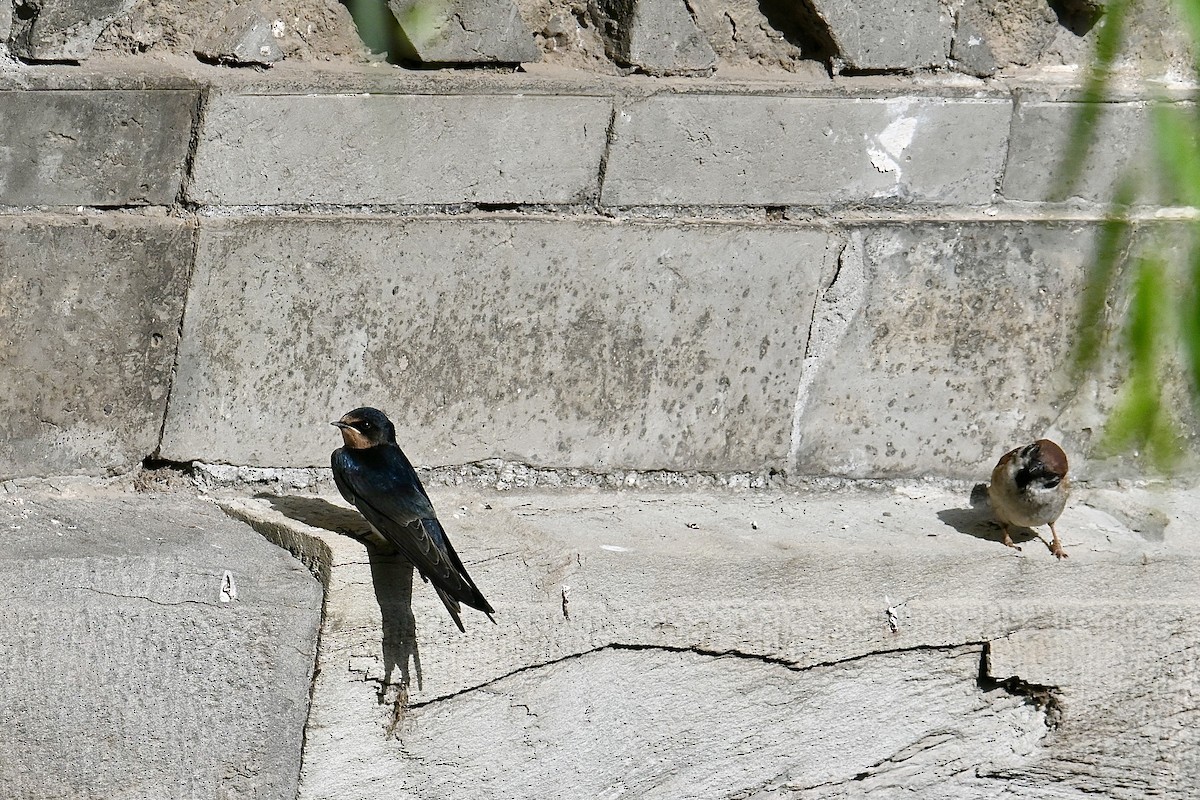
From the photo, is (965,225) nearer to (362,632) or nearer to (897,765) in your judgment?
(897,765)

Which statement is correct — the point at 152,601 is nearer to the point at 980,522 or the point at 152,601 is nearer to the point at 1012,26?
the point at 980,522

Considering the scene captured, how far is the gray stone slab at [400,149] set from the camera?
9.15ft

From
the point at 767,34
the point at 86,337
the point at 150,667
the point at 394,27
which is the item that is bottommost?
the point at 150,667

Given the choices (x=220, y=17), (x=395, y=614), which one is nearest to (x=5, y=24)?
(x=220, y=17)

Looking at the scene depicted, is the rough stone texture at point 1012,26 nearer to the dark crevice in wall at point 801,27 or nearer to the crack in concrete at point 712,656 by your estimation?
the dark crevice in wall at point 801,27

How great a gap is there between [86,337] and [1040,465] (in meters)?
2.13

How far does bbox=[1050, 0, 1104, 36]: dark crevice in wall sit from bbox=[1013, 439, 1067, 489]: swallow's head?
965mm

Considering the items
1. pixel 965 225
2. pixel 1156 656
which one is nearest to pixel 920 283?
pixel 965 225

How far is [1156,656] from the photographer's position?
279 cm

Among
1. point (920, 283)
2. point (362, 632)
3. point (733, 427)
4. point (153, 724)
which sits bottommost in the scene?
point (153, 724)

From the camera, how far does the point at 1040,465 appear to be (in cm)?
292

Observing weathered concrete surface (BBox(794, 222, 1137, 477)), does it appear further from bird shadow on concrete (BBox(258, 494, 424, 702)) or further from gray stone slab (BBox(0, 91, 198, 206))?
gray stone slab (BBox(0, 91, 198, 206))

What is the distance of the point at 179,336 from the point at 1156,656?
2232mm

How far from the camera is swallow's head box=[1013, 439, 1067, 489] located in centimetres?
289
